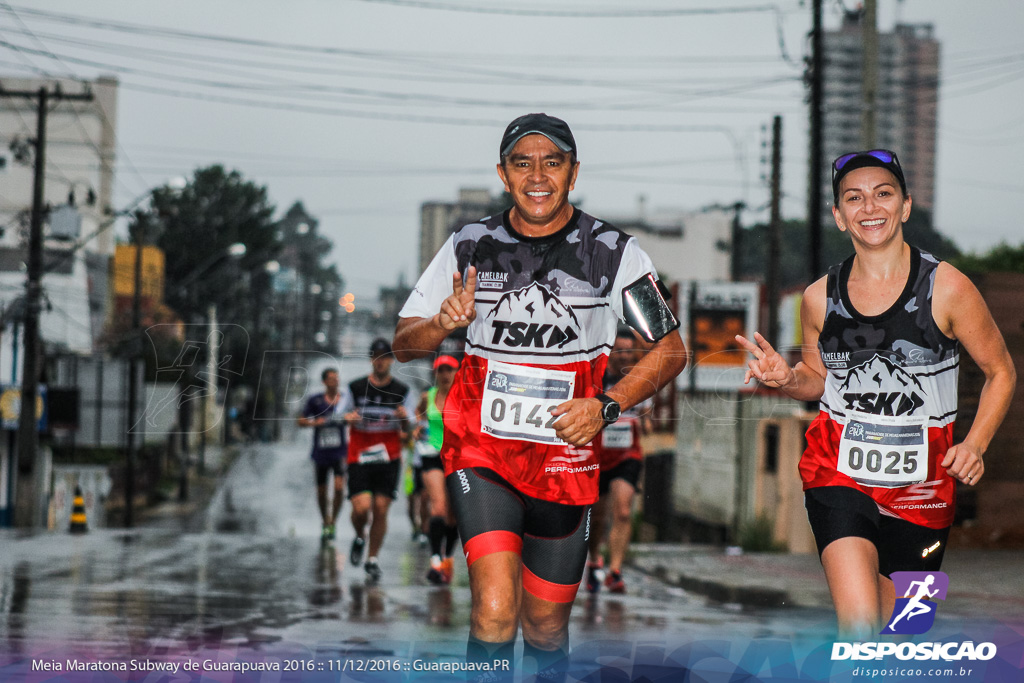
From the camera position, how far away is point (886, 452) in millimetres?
4586

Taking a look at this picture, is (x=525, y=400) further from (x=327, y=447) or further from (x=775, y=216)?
(x=775, y=216)

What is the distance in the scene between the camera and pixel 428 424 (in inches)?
441

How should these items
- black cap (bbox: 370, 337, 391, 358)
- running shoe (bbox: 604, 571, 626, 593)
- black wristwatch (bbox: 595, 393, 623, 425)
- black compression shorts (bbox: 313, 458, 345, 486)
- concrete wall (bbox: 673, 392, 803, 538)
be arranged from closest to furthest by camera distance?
black wristwatch (bbox: 595, 393, 623, 425), black cap (bbox: 370, 337, 391, 358), running shoe (bbox: 604, 571, 626, 593), black compression shorts (bbox: 313, 458, 345, 486), concrete wall (bbox: 673, 392, 803, 538)

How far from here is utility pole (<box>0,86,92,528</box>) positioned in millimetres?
23469

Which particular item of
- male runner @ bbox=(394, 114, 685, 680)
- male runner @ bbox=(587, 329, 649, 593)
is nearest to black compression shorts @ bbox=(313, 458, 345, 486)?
male runner @ bbox=(587, 329, 649, 593)

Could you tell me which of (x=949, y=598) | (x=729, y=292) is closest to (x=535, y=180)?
(x=949, y=598)

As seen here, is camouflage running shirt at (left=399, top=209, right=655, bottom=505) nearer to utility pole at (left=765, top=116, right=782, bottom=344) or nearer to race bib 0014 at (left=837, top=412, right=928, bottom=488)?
race bib 0014 at (left=837, top=412, right=928, bottom=488)

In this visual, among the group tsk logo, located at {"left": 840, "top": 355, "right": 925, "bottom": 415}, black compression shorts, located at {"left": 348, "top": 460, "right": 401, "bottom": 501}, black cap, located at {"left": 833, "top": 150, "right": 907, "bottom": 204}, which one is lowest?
black compression shorts, located at {"left": 348, "top": 460, "right": 401, "bottom": 501}

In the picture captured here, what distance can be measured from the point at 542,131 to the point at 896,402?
170 centimetres

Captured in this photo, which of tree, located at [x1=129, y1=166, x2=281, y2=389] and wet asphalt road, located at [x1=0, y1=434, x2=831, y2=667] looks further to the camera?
tree, located at [x1=129, y1=166, x2=281, y2=389]

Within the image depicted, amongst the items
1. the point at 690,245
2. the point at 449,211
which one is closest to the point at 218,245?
the point at 449,211

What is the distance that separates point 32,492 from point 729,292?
2116 centimetres

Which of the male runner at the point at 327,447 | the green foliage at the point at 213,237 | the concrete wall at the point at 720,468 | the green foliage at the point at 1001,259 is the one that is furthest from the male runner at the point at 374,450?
the green foliage at the point at 1001,259

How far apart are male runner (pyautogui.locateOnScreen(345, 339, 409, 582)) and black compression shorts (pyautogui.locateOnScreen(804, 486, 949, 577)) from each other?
6.51 meters
